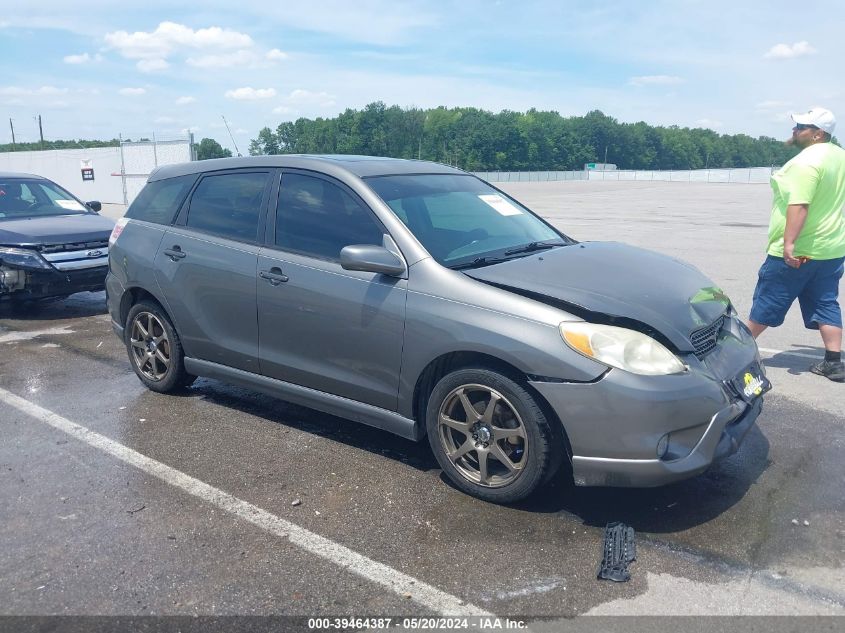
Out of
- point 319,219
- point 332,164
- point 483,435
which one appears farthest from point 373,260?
point 483,435

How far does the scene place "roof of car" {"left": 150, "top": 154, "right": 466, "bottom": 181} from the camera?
456 cm

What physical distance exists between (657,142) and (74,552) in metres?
153

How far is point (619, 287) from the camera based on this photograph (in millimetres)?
3805

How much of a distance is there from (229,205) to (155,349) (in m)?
1.30

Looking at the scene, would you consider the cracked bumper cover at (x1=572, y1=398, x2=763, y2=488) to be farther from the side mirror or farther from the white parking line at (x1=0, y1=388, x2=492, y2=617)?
the side mirror

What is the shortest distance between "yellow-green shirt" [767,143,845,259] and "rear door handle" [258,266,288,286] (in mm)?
3490

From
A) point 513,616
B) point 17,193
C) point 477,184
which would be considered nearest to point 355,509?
point 513,616

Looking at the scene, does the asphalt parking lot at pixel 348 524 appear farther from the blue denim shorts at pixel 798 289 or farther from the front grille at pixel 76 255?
the front grille at pixel 76 255

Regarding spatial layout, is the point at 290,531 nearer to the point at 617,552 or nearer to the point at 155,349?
the point at 617,552

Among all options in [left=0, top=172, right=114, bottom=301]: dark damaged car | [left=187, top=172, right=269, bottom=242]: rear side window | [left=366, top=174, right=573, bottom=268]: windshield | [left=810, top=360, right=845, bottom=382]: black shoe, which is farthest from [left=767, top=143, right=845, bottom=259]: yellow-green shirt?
[left=0, top=172, right=114, bottom=301]: dark damaged car

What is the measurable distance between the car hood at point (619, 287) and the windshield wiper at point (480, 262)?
0.23 feet

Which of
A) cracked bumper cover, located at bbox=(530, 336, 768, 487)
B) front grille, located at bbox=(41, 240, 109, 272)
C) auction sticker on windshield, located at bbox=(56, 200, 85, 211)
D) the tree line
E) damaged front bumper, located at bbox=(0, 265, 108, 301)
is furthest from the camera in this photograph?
the tree line

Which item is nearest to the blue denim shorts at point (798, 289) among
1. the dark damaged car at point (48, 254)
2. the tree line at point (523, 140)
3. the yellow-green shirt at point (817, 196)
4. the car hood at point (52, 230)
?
the yellow-green shirt at point (817, 196)

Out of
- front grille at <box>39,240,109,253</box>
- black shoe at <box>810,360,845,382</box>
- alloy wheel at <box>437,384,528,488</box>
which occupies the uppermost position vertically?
front grille at <box>39,240,109,253</box>
